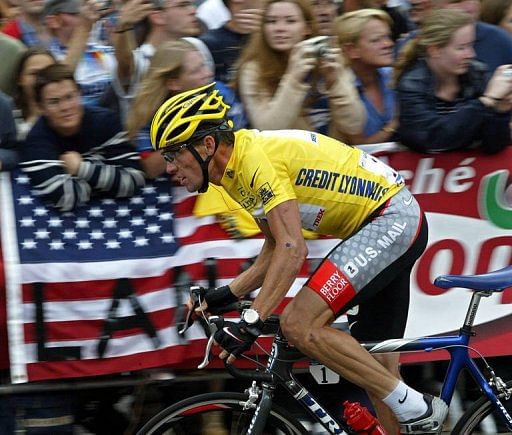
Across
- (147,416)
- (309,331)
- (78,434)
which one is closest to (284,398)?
(147,416)

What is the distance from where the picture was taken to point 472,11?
685cm

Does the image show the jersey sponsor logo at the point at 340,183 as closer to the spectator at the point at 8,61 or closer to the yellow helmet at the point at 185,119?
the yellow helmet at the point at 185,119

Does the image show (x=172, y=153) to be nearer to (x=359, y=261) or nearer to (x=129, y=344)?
(x=359, y=261)

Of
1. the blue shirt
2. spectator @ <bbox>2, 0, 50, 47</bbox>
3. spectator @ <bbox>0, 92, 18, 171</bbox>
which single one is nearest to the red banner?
spectator @ <bbox>0, 92, 18, 171</bbox>

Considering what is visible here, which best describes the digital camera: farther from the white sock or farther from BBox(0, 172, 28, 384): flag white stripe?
the white sock

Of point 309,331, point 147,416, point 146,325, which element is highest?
point 309,331

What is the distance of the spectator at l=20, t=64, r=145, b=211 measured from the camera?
5.39 metres

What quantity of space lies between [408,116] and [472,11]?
149cm

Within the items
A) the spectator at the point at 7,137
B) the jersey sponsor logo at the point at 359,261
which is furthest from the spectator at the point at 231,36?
the jersey sponsor logo at the point at 359,261

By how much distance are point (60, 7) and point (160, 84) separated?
5.11 ft

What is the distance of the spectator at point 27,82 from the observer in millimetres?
5844

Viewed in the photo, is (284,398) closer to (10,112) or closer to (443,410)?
(443,410)

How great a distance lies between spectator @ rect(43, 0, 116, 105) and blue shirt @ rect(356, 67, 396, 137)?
1.51 m

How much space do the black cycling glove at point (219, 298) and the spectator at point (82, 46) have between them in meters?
1.96
